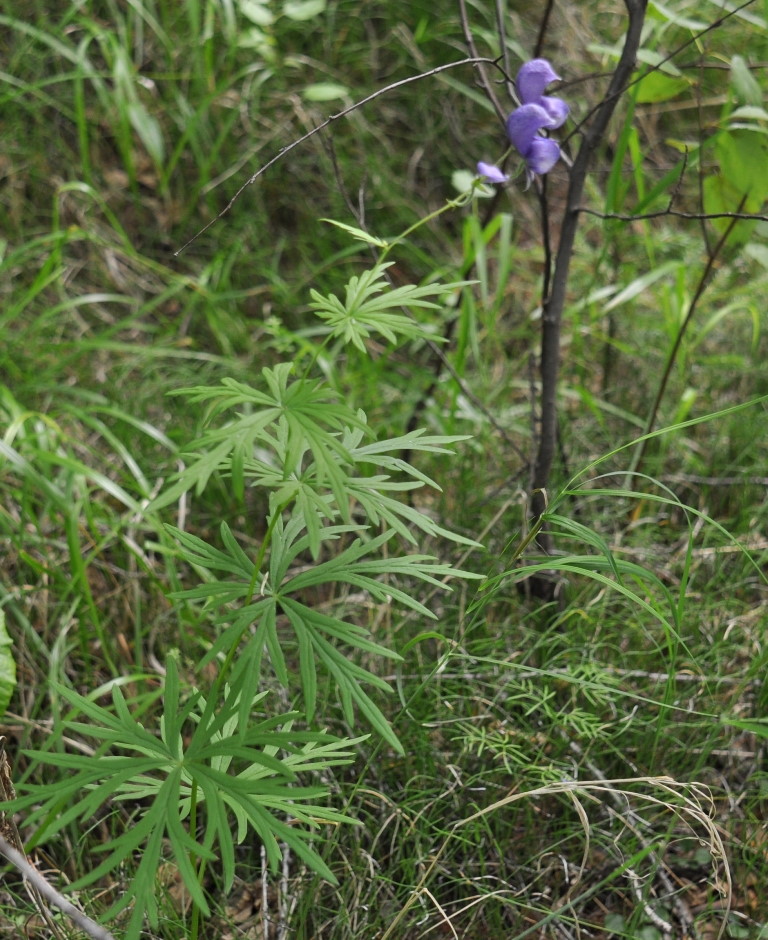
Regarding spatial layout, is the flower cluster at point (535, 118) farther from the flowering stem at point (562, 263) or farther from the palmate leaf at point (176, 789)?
the palmate leaf at point (176, 789)

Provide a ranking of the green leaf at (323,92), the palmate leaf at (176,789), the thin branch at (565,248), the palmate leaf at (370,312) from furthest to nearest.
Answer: the green leaf at (323,92) < the thin branch at (565,248) < the palmate leaf at (370,312) < the palmate leaf at (176,789)

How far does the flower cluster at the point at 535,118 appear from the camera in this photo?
154cm

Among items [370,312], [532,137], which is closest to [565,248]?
[532,137]

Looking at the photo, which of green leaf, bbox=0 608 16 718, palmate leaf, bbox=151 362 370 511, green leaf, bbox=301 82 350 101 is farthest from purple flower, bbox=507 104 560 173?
green leaf, bbox=301 82 350 101

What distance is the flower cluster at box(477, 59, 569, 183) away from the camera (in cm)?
154

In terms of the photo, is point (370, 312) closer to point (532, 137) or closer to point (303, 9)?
point (532, 137)

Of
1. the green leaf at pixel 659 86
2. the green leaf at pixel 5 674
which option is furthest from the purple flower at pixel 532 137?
the green leaf at pixel 5 674

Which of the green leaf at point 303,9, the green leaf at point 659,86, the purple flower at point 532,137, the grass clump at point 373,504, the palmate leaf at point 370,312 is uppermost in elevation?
the palmate leaf at point 370,312

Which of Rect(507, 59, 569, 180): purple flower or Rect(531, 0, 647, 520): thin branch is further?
Rect(531, 0, 647, 520): thin branch

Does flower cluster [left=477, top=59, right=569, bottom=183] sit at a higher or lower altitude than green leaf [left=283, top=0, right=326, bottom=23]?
higher

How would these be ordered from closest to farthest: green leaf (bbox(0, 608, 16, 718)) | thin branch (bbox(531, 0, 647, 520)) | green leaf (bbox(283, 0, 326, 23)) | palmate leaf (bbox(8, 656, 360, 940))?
palmate leaf (bbox(8, 656, 360, 940)), green leaf (bbox(0, 608, 16, 718)), thin branch (bbox(531, 0, 647, 520)), green leaf (bbox(283, 0, 326, 23))

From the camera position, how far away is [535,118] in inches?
60.7

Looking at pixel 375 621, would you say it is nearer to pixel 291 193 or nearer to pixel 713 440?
pixel 713 440

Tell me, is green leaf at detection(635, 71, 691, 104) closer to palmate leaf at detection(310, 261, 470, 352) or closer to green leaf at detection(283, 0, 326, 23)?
palmate leaf at detection(310, 261, 470, 352)
